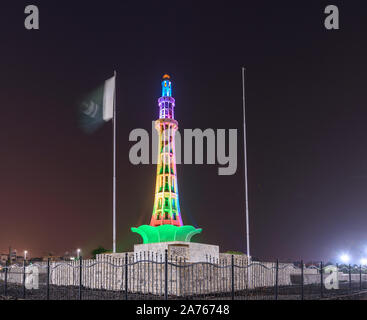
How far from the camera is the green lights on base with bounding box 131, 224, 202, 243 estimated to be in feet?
113

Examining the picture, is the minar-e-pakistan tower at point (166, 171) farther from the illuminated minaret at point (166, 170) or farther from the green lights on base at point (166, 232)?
the green lights on base at point (166, 232)

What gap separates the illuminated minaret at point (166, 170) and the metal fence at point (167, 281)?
17.3 meters

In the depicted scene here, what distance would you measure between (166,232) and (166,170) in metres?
14.8

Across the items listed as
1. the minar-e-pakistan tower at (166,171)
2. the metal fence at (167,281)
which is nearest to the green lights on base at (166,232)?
the metal fence at (167,281)

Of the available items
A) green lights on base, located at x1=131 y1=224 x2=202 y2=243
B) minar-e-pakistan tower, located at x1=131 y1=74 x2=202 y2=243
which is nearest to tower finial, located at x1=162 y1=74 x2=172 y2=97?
minar-e-pakistan tower, located at x1=131 y1=74 x2=202 y2=243

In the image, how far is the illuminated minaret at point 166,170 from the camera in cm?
4772

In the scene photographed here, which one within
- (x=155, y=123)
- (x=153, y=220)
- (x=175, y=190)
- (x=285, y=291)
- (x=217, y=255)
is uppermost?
(x=155, y=123)

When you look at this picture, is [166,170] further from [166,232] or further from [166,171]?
[166,232]

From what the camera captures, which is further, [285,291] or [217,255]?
[217,255]

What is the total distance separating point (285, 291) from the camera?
73.0 ft

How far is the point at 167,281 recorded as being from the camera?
1590 cm
